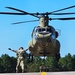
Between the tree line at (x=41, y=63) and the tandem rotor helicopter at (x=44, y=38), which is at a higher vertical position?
the tandem rotor helicopter at (x=44, y=38)

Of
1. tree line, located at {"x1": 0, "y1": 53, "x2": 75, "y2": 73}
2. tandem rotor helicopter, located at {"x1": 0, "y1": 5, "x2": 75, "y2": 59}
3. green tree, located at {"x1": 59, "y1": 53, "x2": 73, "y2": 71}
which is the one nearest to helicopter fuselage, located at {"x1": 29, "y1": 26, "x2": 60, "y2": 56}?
tandem rotor helicopter, located at {"x1": 0, "y1": 5, "x2": 75, "y2": 59}

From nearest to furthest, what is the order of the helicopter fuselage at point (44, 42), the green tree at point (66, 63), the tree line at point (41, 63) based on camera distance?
the helicopter fuselage at point (44, 42), the tree line at point (41, 63), the green tree at point (66, 63)

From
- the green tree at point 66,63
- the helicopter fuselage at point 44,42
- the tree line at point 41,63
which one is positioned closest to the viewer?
the helicopter fuselage at point 44,42

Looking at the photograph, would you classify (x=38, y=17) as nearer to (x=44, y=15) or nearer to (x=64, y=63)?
(x=44, y=15)

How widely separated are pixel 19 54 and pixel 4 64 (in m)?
128

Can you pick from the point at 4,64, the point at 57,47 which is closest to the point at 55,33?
the point at 57,47

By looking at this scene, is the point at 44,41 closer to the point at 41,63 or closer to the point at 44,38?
the point at 44,38

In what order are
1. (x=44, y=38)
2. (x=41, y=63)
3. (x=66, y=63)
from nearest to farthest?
(x=44, y=38), (x=41, y=63), (x=66, y=63)

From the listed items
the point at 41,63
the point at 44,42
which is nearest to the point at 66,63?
the point at 41,63

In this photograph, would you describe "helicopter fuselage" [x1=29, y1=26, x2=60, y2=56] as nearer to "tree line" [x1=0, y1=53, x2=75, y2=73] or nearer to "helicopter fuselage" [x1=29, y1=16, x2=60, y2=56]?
"helicopter fuselage" [x1=29, y1=16, x2=60, y2=56]

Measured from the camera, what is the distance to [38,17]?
128 ft

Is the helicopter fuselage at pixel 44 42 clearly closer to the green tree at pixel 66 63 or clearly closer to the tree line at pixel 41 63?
the tree line at pixel 41 63

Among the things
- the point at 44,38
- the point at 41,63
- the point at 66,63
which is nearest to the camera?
the point at 44,38

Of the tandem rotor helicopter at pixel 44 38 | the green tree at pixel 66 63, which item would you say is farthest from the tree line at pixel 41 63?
the tandem rotor helicopter at pixel 44 38
